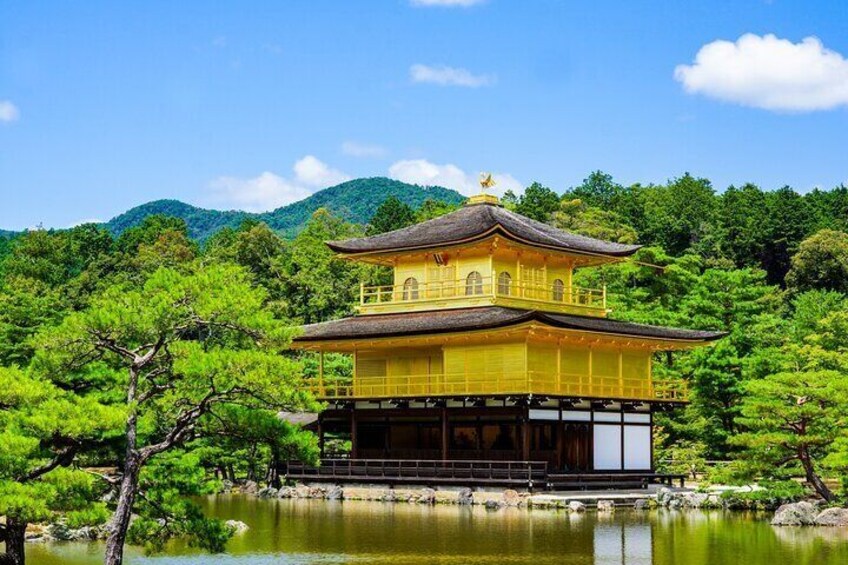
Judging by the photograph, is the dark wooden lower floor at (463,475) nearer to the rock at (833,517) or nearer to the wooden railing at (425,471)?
the wooden railing at (425,471)

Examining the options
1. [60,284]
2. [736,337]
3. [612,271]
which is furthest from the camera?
[60,284]

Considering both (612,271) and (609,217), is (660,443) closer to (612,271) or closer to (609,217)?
(612,271)

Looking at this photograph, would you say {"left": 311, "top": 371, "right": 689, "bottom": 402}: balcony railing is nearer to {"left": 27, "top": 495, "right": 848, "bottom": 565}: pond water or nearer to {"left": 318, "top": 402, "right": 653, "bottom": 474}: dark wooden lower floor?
{"left": 318, "top": 402, "right": 653, "bottom": 474}: dark wooden lower floor

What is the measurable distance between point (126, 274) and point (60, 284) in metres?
9.08

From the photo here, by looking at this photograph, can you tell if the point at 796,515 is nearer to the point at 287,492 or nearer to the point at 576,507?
the point at 576,507

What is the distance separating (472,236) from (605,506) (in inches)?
423

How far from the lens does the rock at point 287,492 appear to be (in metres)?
40.1

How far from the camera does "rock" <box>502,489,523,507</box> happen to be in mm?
35344

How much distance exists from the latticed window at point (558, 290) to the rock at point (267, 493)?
11.7 m

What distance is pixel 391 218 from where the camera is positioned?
82000 mm

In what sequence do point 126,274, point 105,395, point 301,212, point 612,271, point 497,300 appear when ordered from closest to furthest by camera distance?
point 105,395 < point 497,300 < point 612,271 < point 126,274 < point 301,212

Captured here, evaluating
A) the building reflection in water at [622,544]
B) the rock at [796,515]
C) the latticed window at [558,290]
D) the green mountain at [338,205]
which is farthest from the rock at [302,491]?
the green mountain at [338,205]

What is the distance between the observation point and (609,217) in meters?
81.8

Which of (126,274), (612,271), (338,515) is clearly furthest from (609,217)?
(338,515)
